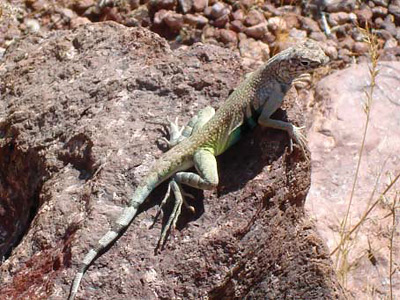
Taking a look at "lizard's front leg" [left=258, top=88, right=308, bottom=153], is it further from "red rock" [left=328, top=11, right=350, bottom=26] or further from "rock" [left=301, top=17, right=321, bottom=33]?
"red rock" [left=328, top=11, right=350, bottom=26]

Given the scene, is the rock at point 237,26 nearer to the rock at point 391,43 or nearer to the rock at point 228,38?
the rock at point 228,38

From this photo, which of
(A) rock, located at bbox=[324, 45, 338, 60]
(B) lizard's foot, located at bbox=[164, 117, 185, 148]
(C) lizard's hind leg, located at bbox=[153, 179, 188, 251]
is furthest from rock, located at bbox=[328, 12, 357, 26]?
(C) lizard's hind leg, located at bbox=[153, 179, 188, 251]

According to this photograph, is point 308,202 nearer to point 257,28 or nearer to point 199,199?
point 199,199

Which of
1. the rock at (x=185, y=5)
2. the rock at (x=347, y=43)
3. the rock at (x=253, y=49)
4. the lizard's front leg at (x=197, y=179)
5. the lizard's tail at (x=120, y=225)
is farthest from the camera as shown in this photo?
the rock at (x=347, y=43)

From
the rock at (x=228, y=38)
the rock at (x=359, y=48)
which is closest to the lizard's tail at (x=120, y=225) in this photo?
the rock at (x=228, y=38)

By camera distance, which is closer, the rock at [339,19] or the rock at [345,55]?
the rock at [345,55]

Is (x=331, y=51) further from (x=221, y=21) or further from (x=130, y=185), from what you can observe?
(x=130, y=185)

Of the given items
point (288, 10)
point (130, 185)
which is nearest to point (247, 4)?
point (288, 10)
